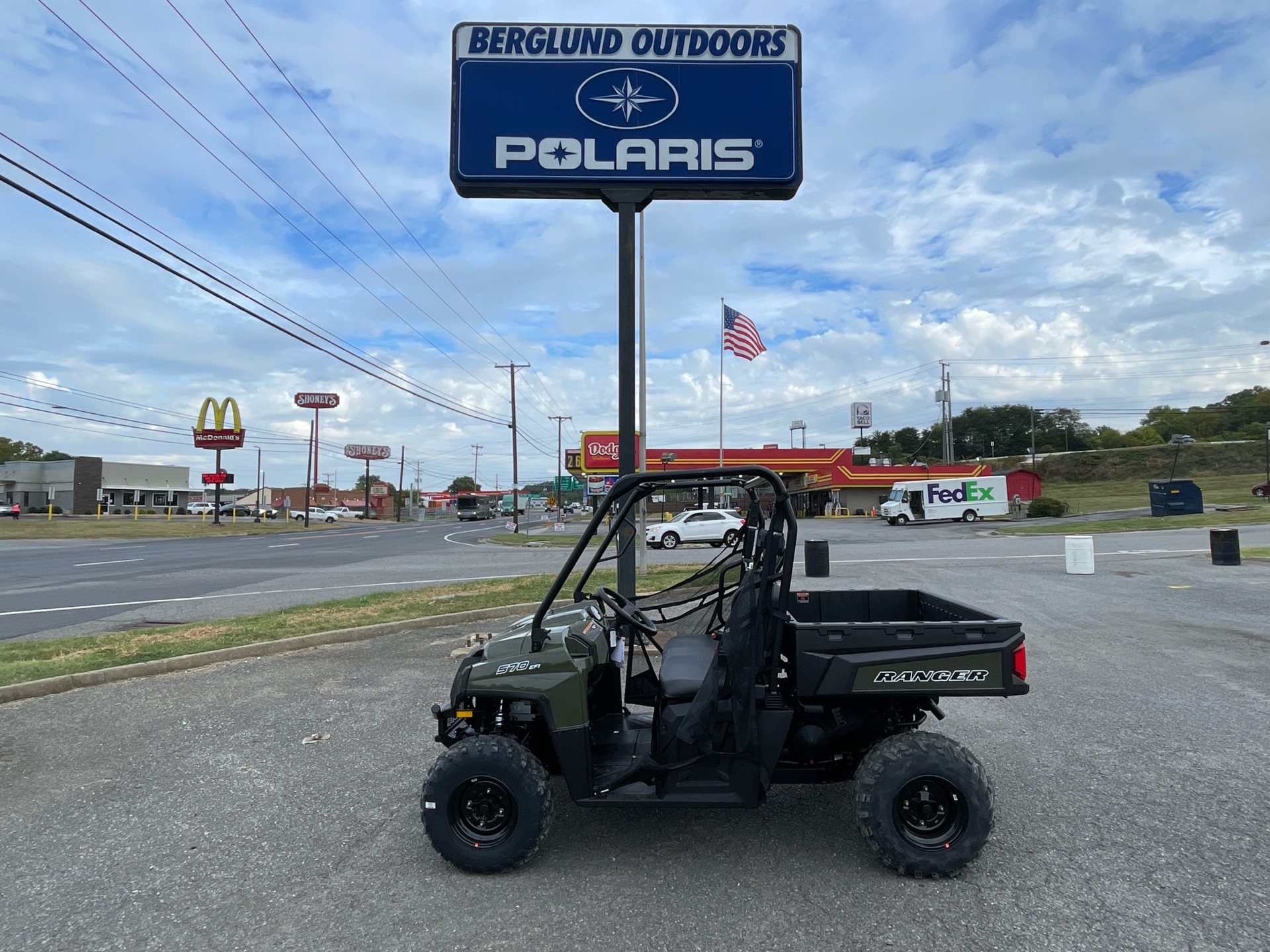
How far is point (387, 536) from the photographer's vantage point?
139 ft

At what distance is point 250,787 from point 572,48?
27.0 ft

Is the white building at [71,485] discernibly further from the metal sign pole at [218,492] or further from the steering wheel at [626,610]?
the steering wheel at [626,610]

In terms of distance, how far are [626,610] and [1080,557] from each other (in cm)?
1495

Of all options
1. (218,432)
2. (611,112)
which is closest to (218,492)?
(218,432)

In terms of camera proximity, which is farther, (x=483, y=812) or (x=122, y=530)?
(x=122, y=530)

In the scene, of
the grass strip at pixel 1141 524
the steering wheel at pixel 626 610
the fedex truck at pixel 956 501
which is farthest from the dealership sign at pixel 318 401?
the steering wheel at pixel 626 610

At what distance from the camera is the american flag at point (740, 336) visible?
27547mm

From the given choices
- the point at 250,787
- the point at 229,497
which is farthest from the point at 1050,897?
the point at 229,497

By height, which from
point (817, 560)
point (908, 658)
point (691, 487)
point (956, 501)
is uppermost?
point (956, 501)

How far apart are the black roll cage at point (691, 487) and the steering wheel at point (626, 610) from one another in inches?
7.5

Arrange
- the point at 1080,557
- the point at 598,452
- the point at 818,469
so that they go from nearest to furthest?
the point at 1080,557, the point at 598,452, the point at 818,469

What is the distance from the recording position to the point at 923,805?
350 centimetres

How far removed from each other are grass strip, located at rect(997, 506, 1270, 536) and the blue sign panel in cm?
2538

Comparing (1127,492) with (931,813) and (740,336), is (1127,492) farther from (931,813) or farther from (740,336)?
(931,813)
